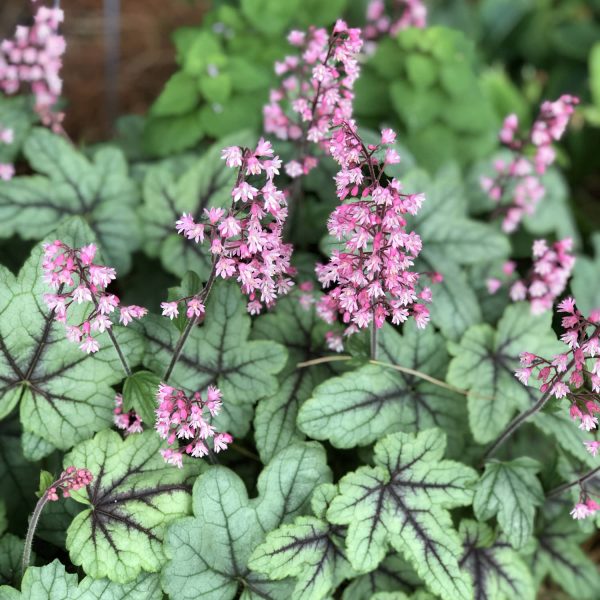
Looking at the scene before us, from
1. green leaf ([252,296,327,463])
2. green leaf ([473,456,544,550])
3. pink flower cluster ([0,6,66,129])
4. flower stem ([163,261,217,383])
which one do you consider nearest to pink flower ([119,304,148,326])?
flower stem ([163,261,217,383])

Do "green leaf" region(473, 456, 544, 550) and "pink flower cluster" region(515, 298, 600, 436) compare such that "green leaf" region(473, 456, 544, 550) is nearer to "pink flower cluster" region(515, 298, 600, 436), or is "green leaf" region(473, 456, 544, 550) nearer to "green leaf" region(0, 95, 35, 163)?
"pink flower cluster" region(515, 298, 600, 436)

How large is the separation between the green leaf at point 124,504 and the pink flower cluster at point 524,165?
1.45 metres

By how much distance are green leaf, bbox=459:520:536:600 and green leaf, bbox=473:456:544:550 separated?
9 centimetres

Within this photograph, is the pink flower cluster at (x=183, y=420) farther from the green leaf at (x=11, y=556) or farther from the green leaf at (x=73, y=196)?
the green leaf at (x=73, y=196)

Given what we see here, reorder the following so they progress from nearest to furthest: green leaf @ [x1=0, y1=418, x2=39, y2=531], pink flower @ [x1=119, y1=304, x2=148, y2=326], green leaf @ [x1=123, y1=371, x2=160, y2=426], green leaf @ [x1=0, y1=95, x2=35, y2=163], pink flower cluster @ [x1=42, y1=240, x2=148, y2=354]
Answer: pink flower cluster @ [x1=42, y1=240, x2=148, y2=354] < pink flower @ [x1=119, y1=304, x2=148, y2=326] < green leaf @ [x1=123, y1=371, x2=160, y2=426] < green leaf @ [x1=0, y1=418, x2=39, y2=531] < green leaf @ [x1=0, y1=95, x2=35, y2=163]

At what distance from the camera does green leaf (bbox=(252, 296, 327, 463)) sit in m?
1.91

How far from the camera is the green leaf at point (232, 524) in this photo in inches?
66.5

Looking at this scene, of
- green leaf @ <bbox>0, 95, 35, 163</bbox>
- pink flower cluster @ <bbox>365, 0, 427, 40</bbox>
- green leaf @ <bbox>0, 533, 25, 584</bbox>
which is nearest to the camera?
green leaf @ <bbox>0, 533, 25, 584</bbox>

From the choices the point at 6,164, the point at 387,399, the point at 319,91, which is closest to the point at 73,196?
the point at 6,164

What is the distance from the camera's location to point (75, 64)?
3932mm

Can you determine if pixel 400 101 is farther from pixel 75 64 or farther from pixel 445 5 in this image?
pixel 75 64

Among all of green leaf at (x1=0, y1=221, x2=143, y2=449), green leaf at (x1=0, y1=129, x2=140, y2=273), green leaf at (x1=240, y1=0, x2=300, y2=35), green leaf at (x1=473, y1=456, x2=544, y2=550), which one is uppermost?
green leaf at (x1=240, y1=0, x2=300, y2=35)

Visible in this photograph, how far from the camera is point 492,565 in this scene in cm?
199

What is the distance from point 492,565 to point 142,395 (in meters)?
1.09
